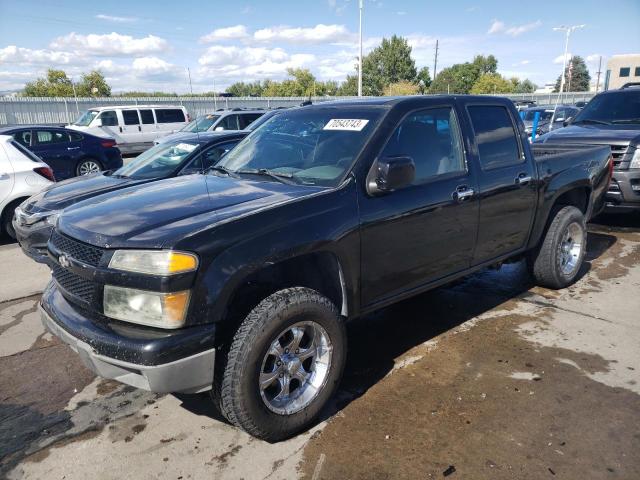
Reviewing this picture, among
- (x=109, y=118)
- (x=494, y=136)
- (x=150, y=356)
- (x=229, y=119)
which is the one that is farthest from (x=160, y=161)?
(x=109, y=118)

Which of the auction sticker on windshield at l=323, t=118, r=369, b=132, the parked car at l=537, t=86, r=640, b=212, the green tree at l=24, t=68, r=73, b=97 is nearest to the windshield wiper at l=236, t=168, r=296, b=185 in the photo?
the auction sticker on windshield at l=323, t=118, r=369, b=132

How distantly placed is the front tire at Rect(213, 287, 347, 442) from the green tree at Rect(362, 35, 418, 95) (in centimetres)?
8045

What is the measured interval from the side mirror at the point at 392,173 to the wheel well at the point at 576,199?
8.54 feet

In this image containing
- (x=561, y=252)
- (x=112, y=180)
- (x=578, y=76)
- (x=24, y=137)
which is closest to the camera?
(x=561, y=252)

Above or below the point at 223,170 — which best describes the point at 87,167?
below

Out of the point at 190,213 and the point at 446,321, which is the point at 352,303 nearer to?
the point at 190,213

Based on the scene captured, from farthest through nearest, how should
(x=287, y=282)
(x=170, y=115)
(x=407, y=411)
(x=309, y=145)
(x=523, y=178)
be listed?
(x=170, y=115) → (x=523, y=178) → (x=309, y=145) → (x=407, y=411) → (x=287, y=282)

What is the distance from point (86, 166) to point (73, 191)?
7.68 meters

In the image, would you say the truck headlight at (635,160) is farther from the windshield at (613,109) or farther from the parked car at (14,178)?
the parked car at (14,178)

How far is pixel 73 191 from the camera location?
5977 millimetres

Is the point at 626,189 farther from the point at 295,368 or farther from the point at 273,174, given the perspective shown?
the point at 295,368

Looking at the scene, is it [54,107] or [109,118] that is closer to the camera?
[109,118]

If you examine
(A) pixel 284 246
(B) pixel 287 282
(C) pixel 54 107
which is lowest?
(B) pixel 287 282

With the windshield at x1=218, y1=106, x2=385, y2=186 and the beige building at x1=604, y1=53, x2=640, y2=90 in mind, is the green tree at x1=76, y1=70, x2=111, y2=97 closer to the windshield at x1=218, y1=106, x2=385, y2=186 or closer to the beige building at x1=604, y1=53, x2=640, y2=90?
the windshield at x1=218, y1=106, x2=385, y2=186
